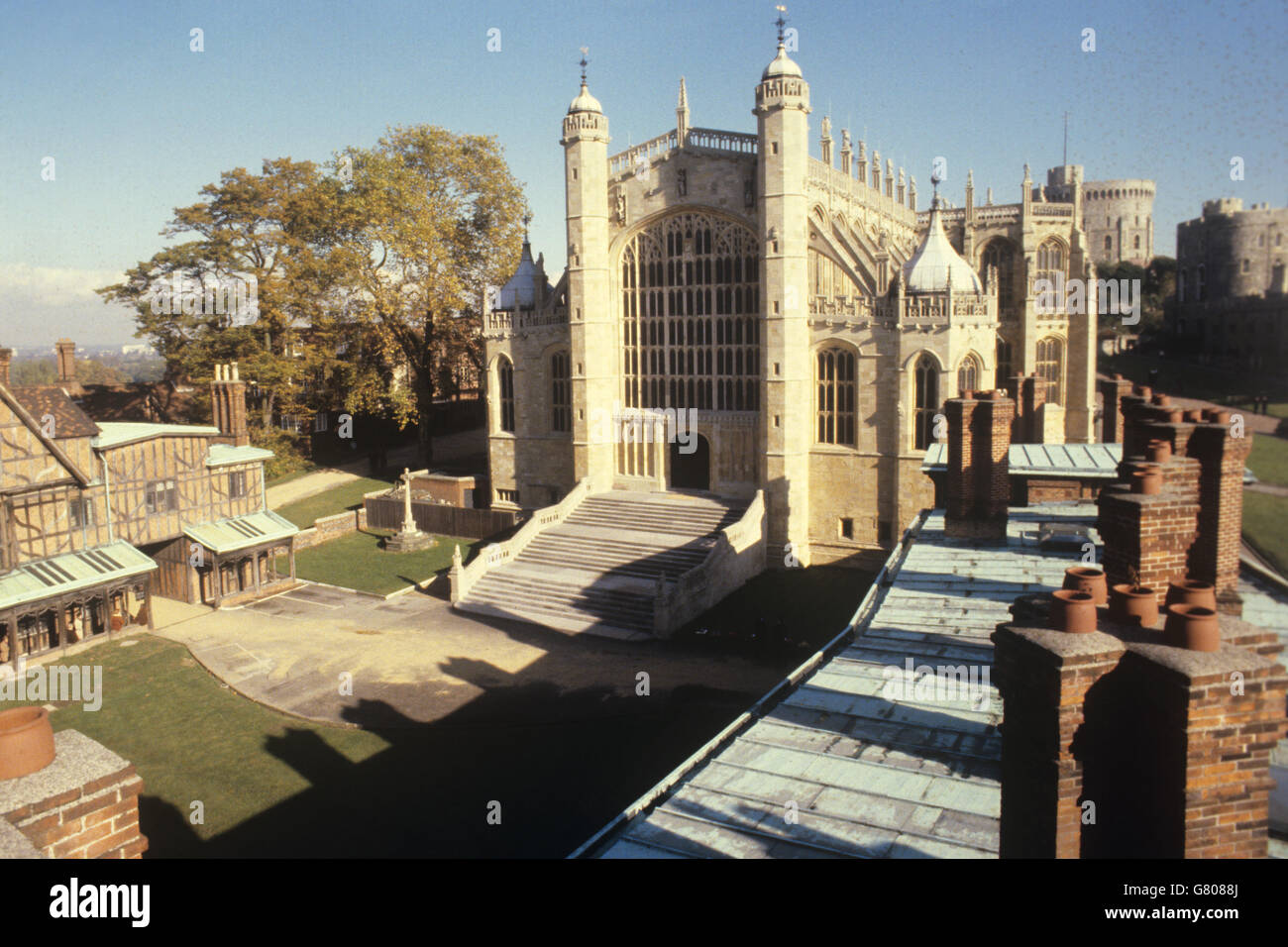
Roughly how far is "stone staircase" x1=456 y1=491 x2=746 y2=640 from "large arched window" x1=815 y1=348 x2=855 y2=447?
4.42 m

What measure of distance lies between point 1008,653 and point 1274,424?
417cm

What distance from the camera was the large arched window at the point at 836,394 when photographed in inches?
1275

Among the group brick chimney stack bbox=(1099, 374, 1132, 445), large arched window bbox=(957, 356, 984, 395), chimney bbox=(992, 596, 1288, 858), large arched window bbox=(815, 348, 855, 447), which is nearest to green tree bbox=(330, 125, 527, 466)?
large arched window bbox=(815, 348, 855, 447)

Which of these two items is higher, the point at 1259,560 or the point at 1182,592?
the point at 1182,592

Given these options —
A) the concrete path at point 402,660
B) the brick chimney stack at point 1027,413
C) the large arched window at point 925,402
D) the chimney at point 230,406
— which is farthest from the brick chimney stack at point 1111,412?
the chimney at point 230,406

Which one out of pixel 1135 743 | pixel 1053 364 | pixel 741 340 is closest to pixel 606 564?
pixel 741 340

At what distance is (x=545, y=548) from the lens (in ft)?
107

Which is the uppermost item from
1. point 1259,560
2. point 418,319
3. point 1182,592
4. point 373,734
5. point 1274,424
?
point 418,319

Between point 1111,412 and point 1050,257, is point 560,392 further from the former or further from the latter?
point 1050,257

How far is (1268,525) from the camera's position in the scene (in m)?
11.1

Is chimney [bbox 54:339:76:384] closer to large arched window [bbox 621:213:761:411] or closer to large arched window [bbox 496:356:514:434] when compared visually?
large arched window [bbox 496:356:514:434]

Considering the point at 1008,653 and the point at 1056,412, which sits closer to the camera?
the point at 1008,653
